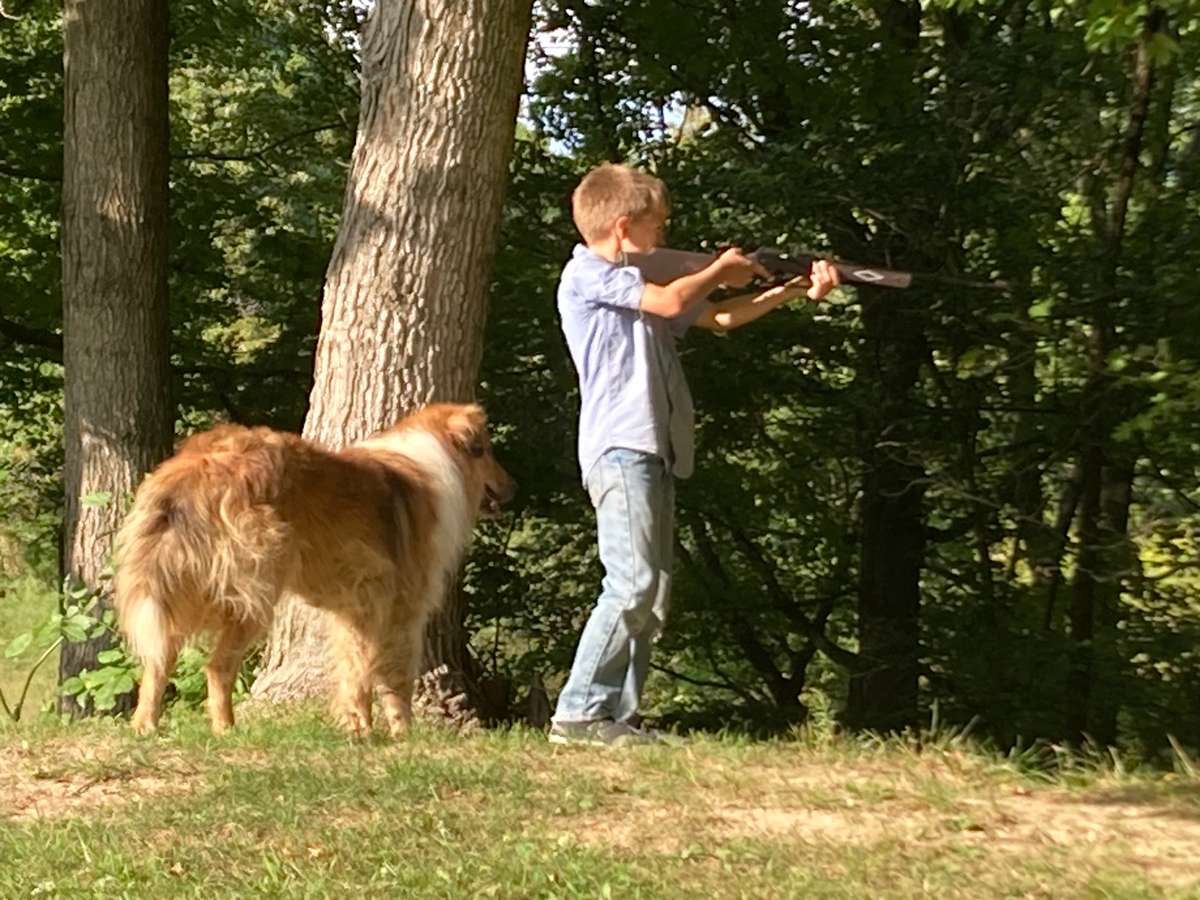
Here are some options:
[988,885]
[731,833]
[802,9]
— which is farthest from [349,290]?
[802,9]

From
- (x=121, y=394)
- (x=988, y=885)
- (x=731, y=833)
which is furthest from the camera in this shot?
(x=121, y=394)

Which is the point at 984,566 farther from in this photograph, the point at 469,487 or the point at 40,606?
the point at 40,606

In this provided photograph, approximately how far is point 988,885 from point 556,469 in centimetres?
920

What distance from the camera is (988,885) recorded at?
405 centimetres

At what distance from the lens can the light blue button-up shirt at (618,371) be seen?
19.4ft

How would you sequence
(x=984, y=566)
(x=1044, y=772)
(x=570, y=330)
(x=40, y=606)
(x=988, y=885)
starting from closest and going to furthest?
(x=988, y=885) → (x=1044, y=772) → (x=570, y=330) → (x=984, y=566) → (x=40, y=606)

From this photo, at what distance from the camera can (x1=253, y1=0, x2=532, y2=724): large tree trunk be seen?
7355 millimetres

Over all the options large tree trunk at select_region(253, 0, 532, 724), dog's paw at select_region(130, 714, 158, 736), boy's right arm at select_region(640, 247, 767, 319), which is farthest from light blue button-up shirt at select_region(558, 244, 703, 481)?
dog's paw at select_region(130, 714, 158, 736)

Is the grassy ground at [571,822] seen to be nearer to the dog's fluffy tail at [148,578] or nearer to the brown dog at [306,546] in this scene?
the dog's fluffy tail at [148,578]

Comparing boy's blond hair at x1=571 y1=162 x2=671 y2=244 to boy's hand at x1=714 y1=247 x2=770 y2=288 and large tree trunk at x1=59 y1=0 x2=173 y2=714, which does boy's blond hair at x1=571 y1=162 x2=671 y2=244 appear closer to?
boy's hand at x1=714 y1=247 x2=770 y2=288

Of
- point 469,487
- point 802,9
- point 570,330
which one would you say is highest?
point 802,9

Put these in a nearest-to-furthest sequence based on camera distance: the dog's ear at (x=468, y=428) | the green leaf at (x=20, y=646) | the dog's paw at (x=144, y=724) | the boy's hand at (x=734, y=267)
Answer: the boy's hand at (x=734, y=267) < the dog's paw at (x=144, y=724) < the dog's ear at (x=468, y=428) < the green leaf at (x=20, y=646)

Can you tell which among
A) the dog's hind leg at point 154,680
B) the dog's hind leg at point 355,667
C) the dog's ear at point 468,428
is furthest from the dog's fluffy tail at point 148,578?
the dog's ear at point 468,428

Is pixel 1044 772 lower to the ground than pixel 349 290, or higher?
lower
